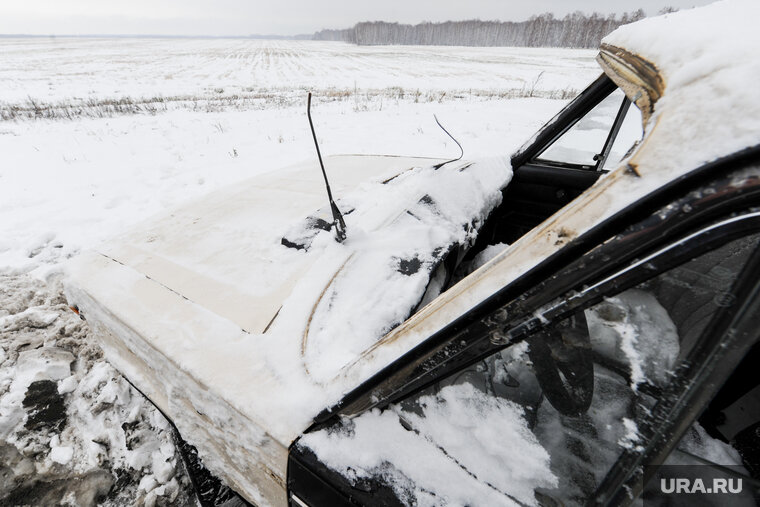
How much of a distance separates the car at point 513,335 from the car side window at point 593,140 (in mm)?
1089

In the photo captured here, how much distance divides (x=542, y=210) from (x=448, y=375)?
5.62ft

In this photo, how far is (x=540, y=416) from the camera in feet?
2.57

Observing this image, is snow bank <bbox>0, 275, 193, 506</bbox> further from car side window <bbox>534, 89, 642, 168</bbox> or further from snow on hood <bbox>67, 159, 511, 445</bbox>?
car side window <bbox>534, 89, 642, 168</bbox>

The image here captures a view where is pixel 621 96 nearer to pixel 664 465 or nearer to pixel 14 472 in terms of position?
pixel 664 465

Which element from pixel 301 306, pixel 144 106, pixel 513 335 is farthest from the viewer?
pixel 144 106

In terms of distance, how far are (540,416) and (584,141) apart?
6.98 feet

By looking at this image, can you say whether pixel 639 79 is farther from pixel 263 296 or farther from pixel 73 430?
pixel 73 430

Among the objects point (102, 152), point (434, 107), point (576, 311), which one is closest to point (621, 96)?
point (576, 311)

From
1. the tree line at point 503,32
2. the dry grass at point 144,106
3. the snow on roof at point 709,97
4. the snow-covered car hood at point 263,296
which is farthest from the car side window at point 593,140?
the tree line at point 503,32

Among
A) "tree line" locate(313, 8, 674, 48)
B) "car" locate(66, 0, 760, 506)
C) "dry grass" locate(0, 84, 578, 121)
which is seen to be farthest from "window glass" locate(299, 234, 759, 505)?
"tree line" locate(313, 8, 674, 48)

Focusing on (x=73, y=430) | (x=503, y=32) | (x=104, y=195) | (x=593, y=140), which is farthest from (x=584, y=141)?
(x=503, y=32)

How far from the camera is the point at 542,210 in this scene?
6.91ft

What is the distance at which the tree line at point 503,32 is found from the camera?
68.4m

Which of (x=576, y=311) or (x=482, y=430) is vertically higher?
(x=576, y=311)
